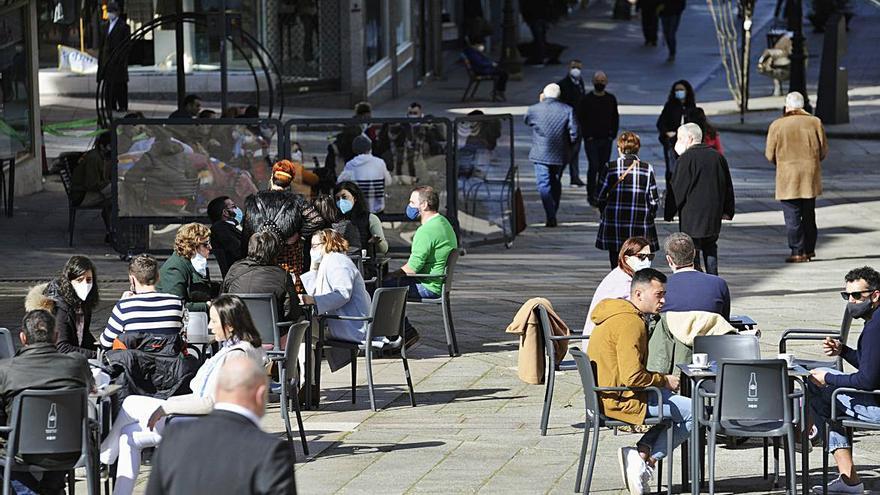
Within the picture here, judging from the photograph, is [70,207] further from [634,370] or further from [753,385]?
[753,385]

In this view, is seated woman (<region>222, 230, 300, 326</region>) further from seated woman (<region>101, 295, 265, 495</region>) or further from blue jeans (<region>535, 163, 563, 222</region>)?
blue jeans (<region>535, 163, 563, 222</region>)

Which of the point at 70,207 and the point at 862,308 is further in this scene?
the point at 70,207

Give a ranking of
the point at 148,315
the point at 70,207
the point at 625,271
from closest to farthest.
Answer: the point at 148,315, the point at 625,271, the point at 70,207

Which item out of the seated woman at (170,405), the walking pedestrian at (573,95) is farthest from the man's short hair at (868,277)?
the walking pedestrian at (573,95)

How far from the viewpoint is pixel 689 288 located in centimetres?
963

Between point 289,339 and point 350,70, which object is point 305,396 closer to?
point 289,339

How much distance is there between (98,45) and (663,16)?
14289 mm

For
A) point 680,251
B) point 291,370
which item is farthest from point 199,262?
point 680,251

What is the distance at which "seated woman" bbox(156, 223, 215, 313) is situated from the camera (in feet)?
34.7

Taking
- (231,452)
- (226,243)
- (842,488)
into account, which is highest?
(231,452)

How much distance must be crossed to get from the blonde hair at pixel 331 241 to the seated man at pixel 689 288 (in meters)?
2.34

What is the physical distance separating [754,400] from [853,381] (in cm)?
57

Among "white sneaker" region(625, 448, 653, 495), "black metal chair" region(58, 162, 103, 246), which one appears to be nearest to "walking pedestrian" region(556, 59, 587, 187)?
"black metal chair" region(58, 162, 103, 246)

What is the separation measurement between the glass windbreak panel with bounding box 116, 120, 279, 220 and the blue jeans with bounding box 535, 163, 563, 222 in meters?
3.53
